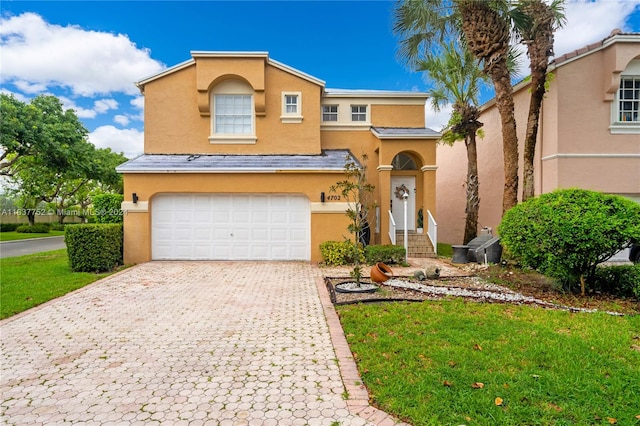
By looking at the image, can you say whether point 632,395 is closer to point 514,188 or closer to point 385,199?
point 514,188

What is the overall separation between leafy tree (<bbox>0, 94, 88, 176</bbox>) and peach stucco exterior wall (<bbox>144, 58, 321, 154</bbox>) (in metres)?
14.9

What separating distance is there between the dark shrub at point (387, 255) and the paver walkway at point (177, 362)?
4.47 meters

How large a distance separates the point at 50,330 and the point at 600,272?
38.6 feet

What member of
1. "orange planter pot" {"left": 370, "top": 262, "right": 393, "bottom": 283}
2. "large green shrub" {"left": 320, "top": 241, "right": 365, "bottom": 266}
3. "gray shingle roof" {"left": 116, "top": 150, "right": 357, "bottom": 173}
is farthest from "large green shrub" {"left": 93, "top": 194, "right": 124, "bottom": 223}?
"orange planter pot" {"left": 370, "top": 262, "right": 393, "bottom": 283}

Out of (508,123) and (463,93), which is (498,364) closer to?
(508,123)

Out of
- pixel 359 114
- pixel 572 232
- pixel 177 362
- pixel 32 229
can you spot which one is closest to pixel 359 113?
pixel 359 114

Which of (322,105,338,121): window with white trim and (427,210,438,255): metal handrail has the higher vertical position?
(322,105,338,121): window with white trim

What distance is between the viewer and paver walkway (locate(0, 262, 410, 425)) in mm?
3510

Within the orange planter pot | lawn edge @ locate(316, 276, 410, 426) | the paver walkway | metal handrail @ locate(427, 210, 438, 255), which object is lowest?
the paver walkway

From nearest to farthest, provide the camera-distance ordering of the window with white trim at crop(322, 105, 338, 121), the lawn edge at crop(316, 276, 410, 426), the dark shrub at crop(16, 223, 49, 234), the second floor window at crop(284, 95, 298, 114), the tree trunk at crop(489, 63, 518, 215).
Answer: the lawn edge at crop(316, 276, 410, 426) → the tree trunk at crop(489, 63, 518, 215) → the second floor window at crop(284, 95, 298, 114) → the window with white trim at crop(322, 105, 338, 121) → the dark shrub at crop(16, 223, 49, 234)

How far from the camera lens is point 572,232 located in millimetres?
7172

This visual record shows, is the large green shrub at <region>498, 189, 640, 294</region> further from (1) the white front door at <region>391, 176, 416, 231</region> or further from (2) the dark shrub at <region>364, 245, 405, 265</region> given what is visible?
(1) the white front door at <region>391, 176, 416, 231</region>

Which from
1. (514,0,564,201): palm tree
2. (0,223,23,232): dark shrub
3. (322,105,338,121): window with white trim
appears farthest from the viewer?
(0,223,23,232): dark shrub

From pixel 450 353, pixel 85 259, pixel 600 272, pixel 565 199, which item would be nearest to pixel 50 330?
pixel 85 259
